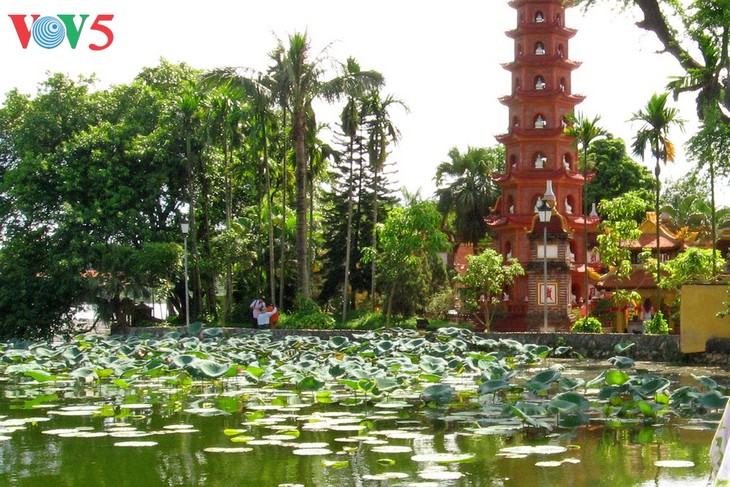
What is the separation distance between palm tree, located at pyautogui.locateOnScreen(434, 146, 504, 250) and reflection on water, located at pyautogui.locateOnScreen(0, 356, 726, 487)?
4154cm

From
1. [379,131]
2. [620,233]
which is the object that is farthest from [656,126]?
[379,131]

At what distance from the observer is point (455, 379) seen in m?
14.2

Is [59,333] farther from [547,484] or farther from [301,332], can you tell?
[547,484]

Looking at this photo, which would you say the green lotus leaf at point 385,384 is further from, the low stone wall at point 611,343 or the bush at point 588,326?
the bush at point 588,326

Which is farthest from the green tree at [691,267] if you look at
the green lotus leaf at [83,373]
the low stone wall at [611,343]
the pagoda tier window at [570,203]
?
the green lotus leaf at [83,373]

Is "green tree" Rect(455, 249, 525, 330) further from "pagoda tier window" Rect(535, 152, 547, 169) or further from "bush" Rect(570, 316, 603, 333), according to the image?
"bush" Rect(570, 316, 603, 333)

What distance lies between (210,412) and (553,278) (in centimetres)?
2839

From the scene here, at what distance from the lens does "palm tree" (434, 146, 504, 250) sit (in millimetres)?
51688

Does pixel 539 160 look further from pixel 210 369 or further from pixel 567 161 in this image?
pixel 210 369

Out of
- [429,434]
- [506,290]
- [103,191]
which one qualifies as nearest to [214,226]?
[103,191]

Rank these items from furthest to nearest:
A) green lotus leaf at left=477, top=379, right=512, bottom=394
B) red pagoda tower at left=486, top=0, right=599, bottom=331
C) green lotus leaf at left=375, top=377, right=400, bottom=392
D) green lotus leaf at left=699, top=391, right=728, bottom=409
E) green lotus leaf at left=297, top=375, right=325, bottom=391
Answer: red pagoda tower at left=486, top=0, right=599, bottom=331, green lotus leaf at left=297, top=375, right=325, bottom=391, green lotus leaf at left=375, top=377, right=400, bottom=392, green lotus leaf at left=477, top=379, right=512, bottom=394, green lotus leaf at left=699, top=391, right=728, bottom=409

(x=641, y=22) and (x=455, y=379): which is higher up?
(x=641, y=22)

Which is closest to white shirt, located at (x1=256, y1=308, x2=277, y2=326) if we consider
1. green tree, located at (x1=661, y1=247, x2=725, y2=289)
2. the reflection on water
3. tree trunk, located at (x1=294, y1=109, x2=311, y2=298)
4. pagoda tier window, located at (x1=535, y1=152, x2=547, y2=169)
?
tree trunk, located at (x1=294, y1=109, x2=311, y2=298)

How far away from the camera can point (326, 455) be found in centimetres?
780
